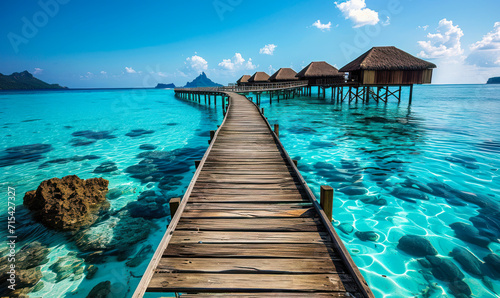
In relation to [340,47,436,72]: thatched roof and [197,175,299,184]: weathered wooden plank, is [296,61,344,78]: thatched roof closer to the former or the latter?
[340,47,436,72]: thatched roof

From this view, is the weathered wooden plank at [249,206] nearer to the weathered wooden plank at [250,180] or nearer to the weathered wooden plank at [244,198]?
the weathered wooden plank at [244,198]

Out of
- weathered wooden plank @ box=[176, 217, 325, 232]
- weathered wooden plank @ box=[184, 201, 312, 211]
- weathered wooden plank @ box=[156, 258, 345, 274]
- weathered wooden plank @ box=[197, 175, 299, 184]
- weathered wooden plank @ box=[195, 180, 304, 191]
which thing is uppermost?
weathered wooden plank @ box=[197, 175, 299, 184]

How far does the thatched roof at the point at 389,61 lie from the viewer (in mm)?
26094

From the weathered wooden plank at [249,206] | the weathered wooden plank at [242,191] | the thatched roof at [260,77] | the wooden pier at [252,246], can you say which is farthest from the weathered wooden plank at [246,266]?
the thatched roof at [260,77]

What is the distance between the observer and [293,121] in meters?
19.9

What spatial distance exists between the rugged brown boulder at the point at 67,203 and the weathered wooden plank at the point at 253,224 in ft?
13.2

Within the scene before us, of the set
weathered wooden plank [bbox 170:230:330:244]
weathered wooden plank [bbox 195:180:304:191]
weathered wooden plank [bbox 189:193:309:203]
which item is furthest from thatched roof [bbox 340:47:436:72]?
weathered wooden plank [bbox 170:230:330:244]

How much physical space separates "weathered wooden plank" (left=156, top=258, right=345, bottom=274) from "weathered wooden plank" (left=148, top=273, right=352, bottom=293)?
0.19 feet

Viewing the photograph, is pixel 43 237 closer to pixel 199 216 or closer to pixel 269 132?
pixel 199 216

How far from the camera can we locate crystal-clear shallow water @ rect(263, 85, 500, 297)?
440 cm

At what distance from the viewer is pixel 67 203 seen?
6.05 m

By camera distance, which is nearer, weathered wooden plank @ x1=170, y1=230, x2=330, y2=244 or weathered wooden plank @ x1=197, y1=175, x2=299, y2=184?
weathered wooden plank @ x1=170, y1=230, x2=330, y2=244

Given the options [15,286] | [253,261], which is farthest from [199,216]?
[15,286]

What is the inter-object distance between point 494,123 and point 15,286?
28.2 meters
